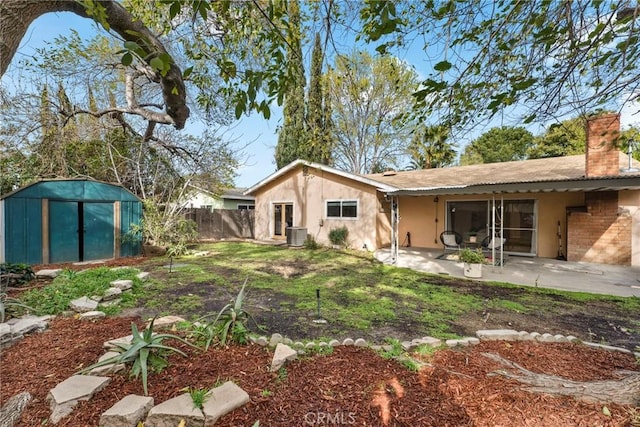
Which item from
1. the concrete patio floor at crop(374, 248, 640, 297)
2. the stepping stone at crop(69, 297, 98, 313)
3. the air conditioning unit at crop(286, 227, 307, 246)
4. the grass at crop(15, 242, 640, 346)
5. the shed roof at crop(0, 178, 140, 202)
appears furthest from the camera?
the air conditioning unit at crop(286, 227, 307, 246)

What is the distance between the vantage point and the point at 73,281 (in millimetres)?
5344

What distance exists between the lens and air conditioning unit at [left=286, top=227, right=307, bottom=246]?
518 inches

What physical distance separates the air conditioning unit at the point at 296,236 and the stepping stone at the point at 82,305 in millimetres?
9105

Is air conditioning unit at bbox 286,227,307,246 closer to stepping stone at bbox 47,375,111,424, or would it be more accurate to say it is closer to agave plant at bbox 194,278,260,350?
agave plant at bbox 194,278,260,350

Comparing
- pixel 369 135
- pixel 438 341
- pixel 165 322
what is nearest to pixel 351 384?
pixel 438 341

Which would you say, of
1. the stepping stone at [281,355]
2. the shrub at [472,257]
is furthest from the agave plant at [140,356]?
the shrub at [472,257]

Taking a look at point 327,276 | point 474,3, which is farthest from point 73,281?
point 474,3

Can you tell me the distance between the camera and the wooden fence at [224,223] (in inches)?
648

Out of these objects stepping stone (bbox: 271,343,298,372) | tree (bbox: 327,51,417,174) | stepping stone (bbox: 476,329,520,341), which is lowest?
stepping stone (bbox: 476,329,520,341)

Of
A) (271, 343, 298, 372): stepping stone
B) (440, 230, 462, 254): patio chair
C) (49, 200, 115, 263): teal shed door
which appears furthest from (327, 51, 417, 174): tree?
(271, 343, 298, 372): stepping stone

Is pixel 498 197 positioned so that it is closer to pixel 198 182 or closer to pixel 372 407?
pixel 372 407

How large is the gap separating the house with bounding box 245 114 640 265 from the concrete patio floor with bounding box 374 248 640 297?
34.4 inches

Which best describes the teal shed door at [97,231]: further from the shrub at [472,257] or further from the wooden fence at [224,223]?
the shrub at [472,257]

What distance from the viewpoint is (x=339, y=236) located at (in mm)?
12438
